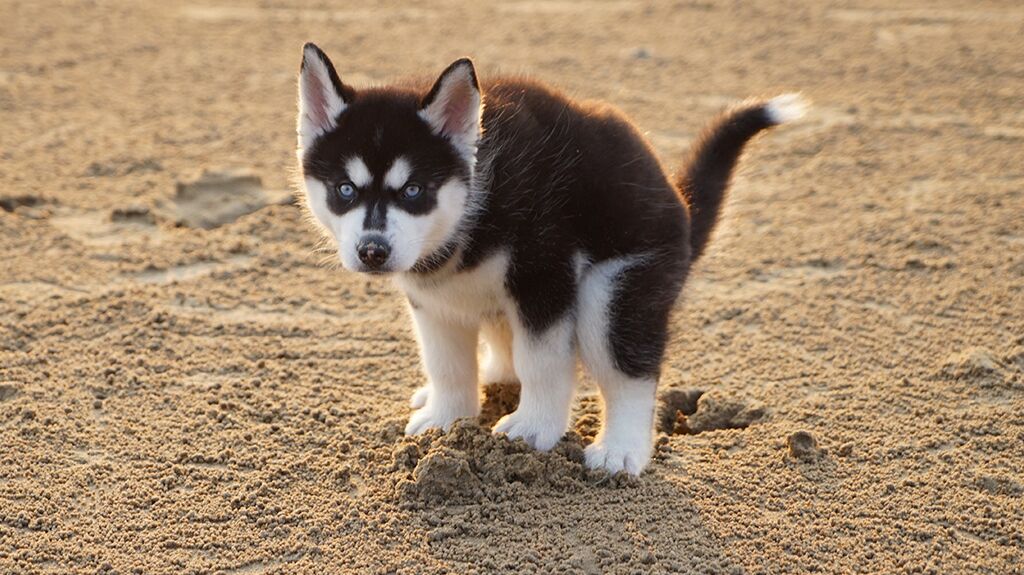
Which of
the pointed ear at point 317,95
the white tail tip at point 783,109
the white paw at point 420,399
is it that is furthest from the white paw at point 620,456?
the pointed ear at point 317,95

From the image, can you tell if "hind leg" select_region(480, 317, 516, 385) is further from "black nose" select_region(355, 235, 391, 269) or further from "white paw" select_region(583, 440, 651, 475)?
"black nose" select_region(355, 235, 391, 269)

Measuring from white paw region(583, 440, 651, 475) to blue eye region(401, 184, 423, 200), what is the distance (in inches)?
49.6

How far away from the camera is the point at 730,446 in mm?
5242

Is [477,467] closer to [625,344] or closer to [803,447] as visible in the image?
[625,344]

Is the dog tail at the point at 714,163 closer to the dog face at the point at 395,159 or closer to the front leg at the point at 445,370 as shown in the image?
the front leg at the point at 445,370

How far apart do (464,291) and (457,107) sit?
27.8 inches

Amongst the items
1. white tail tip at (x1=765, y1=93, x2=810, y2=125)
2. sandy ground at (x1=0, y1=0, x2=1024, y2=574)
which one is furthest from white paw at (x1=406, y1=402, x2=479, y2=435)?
white tail tip at (x1=765, y1=93, x2=810, y2=125)

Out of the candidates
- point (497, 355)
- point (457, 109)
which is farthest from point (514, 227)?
point (497, 355)

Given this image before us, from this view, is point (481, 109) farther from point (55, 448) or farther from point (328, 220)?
point (55, 448)

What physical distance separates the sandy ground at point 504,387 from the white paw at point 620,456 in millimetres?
79

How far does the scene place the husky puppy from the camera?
15.6ft

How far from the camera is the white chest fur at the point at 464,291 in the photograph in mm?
4891

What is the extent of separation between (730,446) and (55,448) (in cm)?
273

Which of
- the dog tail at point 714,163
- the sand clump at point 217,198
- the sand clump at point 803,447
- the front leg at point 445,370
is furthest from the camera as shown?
the sand clump at point 217,198
